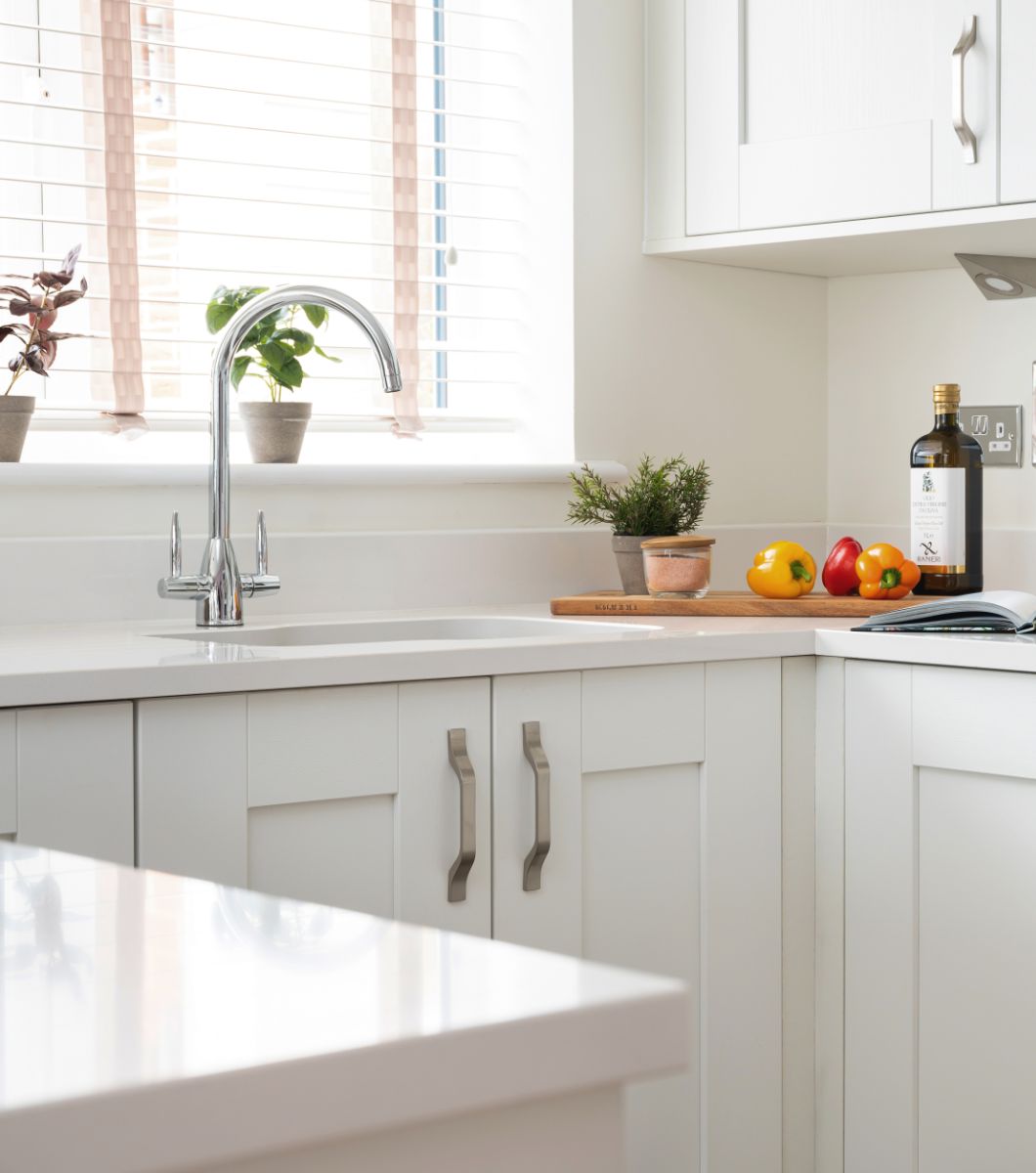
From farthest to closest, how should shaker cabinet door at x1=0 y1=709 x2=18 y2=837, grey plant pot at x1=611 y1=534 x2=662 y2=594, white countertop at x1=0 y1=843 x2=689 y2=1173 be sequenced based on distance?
grey plant pot at x1=611 y1=534 x2=662 y2=594 < shaker cabinet door at x1=0 y1=709 x2=18 y2=837 < white countertop at x1=0 y1=843 x2=689 y2=1173

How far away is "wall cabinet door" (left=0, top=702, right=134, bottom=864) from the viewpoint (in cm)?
138

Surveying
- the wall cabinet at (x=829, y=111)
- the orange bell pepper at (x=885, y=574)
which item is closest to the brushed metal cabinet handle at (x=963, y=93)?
the wall cabinet at (x=829, y=111)

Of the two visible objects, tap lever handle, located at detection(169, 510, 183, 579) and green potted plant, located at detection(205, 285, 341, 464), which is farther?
green potted plant, located at detection(205, 285, 341, 464)

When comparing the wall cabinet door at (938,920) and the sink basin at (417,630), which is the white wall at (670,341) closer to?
the sink basin at (417,630)

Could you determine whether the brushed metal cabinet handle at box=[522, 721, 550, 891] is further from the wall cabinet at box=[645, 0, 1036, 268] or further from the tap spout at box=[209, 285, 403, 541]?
the wall cabinet at box=[645, 0, 1036, 268]

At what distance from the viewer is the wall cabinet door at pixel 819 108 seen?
213 cm

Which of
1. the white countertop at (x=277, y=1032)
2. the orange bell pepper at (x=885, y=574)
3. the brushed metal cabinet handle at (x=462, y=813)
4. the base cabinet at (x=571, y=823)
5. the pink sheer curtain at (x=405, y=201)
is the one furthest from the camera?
the pink sheer curtain at (x=405, y=201)

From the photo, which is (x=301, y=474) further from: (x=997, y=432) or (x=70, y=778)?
(x=997, y=432)

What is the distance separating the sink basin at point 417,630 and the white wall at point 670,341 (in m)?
0.43

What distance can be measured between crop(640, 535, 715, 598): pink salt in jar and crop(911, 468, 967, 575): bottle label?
303 millimetres

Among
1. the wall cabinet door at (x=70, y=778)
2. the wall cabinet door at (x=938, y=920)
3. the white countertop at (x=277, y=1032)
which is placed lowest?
the wall cabinet door at (x=938, y=920)

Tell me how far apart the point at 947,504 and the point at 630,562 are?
44cm

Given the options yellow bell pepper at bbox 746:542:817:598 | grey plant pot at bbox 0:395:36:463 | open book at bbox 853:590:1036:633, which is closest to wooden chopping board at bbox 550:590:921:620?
yellow bell pepper at bbox 746:542:817:598

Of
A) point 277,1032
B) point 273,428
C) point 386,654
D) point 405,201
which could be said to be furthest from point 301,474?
point 277,1032
